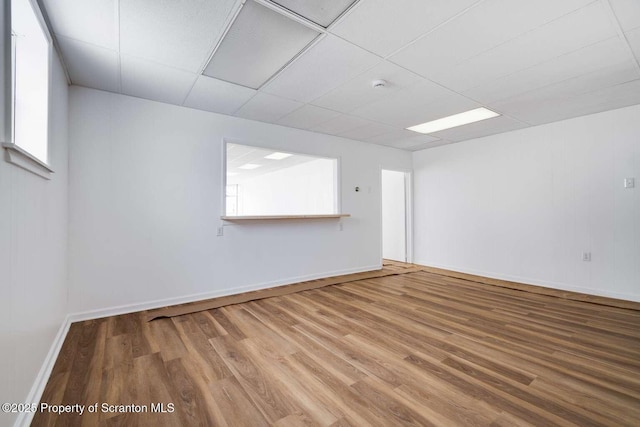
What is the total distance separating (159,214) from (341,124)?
2.79 m

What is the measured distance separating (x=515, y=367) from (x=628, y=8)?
2.54 m

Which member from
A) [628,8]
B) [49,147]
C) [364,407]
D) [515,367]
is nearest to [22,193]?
[49,147]

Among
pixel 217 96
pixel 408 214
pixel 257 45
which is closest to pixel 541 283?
pixel 408 214

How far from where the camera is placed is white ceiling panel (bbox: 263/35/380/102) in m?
2.20

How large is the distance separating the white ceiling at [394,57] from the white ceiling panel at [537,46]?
1 centimetres

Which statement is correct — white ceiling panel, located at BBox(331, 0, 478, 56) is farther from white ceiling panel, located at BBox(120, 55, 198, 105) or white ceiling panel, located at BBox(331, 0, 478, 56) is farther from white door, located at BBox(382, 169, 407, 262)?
white door, located at BBox(382, 169, 407, 262)

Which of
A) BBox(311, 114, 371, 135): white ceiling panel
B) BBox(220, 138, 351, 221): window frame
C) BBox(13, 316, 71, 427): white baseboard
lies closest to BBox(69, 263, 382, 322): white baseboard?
BBox(13, 316, 71, 427): white baseboard

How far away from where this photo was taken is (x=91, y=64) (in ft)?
7.96

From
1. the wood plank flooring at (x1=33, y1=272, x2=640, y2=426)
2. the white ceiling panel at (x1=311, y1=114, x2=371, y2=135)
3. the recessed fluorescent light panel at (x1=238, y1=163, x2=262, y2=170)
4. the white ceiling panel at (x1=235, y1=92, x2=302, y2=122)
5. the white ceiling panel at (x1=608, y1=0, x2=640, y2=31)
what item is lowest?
the wood plank flooring at (x1=33, y1=272, x2=640, y2=426)

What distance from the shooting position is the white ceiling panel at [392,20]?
67.9 inches

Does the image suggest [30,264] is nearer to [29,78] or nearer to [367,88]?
[29,78]

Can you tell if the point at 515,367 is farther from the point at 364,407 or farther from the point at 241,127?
the point at 241,127

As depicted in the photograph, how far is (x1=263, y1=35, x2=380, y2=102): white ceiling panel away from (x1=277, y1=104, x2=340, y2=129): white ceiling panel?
1.27 ft

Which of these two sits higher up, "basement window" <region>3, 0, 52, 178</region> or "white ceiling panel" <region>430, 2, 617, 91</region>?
"white ceiling panel" <region>430, 2, 617, 91</region>
